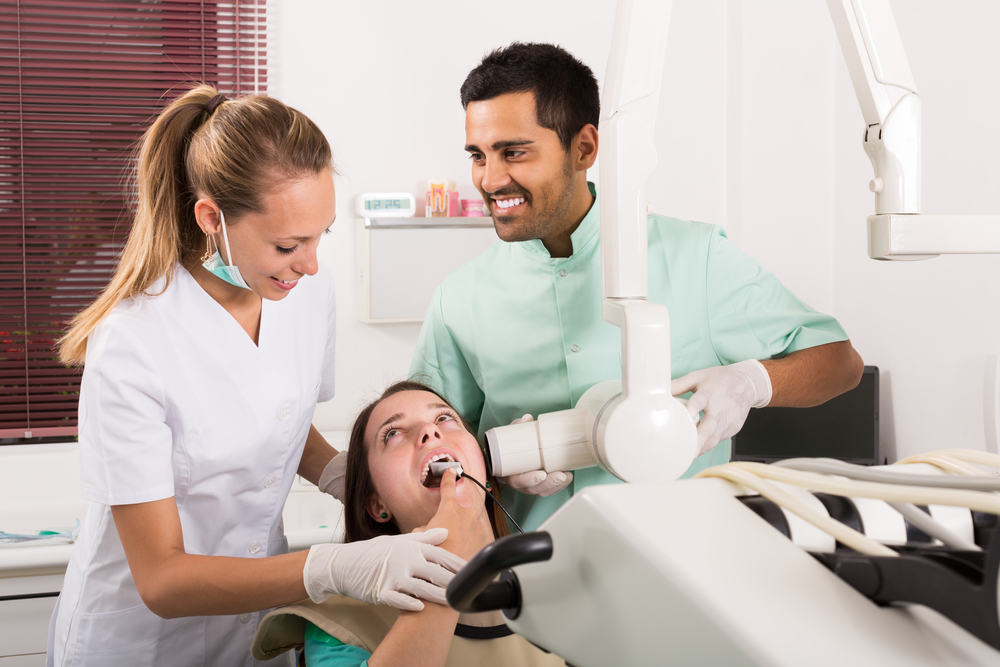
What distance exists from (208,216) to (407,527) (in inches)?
26.1

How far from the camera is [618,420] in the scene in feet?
2.27

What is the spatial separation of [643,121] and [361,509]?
930 millimetres

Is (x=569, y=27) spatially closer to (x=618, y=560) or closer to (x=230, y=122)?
(x=230, y=122)

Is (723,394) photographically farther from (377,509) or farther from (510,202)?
(377,509)

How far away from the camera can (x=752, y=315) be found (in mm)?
1275

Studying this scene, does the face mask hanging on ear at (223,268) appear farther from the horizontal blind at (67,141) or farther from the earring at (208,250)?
the horizontal blind at (67,141)

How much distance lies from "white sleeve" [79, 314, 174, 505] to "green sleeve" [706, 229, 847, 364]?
99 centimetres

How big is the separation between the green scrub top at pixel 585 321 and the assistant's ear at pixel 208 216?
0.46 meters

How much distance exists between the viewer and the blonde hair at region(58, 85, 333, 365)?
44.9 inches

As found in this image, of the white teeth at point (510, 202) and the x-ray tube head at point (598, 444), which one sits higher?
the white teeth at point (510, 202)

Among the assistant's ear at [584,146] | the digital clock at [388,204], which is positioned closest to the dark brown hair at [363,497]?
the assistant's ear at [584,146]

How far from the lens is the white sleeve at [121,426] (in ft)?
3.53

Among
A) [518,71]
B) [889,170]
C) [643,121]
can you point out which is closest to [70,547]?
[518,71]

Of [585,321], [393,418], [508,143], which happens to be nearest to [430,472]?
[393,418]
